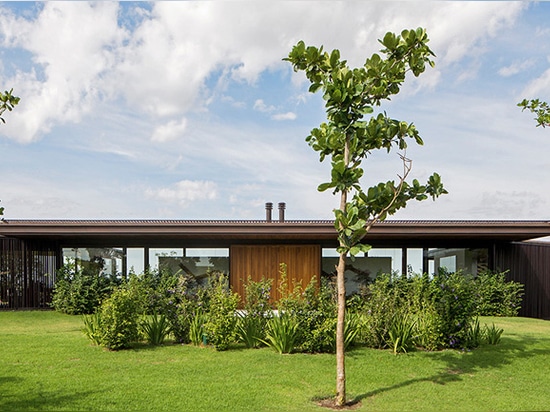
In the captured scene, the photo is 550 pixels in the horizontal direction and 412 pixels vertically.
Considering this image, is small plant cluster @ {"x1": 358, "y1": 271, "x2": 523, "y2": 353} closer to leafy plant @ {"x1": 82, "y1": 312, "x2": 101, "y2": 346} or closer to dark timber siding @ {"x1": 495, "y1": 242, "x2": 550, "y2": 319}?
leafy plant @ {"x1": 82, "y1": 312, "x2": 101, "y2": 346}

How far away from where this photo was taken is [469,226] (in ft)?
48.9

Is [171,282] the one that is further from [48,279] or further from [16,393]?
[48,279]

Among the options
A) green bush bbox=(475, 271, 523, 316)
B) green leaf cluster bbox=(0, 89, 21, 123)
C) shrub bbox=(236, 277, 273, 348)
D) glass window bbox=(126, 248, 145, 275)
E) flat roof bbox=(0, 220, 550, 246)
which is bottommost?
green bush bbox=(475, 271, 523, 316)

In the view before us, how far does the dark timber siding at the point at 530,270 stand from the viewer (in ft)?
53.8

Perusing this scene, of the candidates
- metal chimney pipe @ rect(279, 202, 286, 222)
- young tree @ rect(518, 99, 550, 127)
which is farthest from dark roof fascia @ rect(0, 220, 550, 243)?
young tree @ rect(518, 99, 550, 127)

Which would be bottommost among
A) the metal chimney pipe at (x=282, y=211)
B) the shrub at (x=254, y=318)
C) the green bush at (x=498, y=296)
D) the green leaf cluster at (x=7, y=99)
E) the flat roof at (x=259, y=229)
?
the green bush at (x=498, y=296)

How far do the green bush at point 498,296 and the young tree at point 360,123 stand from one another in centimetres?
1007

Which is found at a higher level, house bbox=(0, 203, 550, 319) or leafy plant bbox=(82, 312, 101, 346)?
house bbox=(0, 203, 550, 319)

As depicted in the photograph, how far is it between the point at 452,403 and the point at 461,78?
7880 mm

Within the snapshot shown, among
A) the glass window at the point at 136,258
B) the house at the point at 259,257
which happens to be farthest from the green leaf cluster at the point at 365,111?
the glass window at the point at 136,258

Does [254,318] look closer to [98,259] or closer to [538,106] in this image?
[538,106]

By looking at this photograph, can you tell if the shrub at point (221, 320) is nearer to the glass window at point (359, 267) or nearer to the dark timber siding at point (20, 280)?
the glass window at point (359, 267)

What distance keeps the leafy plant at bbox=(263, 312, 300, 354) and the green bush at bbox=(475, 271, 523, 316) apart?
9072 millimetres

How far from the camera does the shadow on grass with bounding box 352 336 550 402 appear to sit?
749cm
